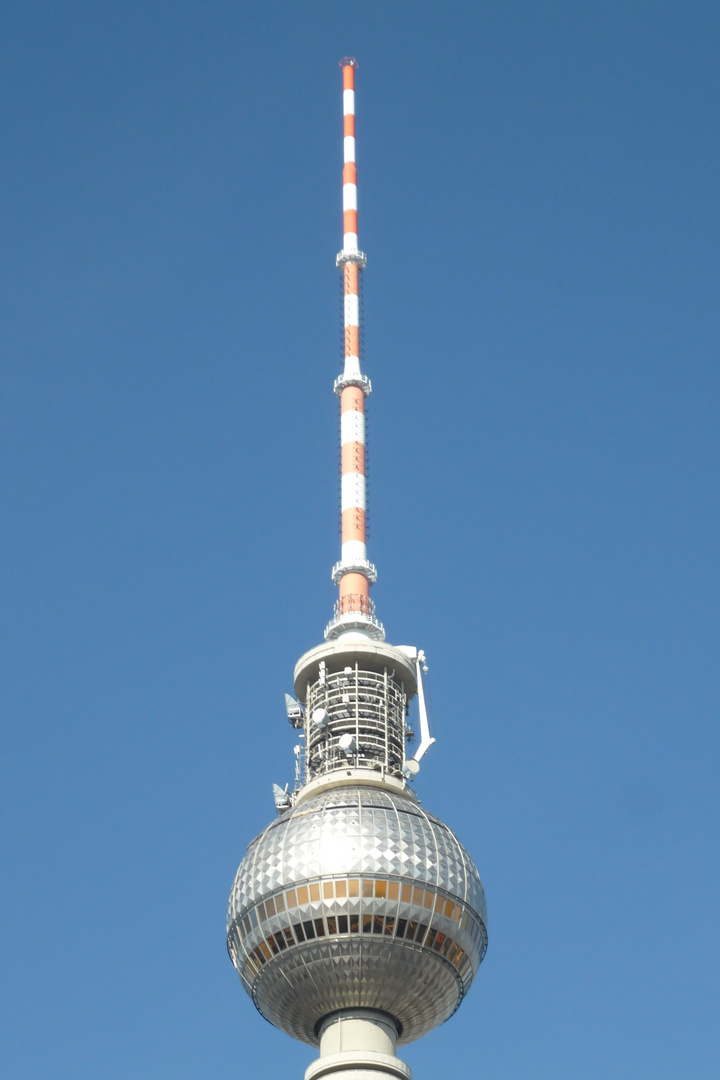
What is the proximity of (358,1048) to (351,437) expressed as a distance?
5132 cm

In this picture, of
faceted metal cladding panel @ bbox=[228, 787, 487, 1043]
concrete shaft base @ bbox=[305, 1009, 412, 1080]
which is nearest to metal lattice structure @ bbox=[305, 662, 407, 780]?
faceted metal cladding panel @ bbox=[228, 787, 487, 1043]

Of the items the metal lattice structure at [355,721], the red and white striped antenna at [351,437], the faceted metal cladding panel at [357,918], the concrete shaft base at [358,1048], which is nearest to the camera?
the concrete shaft base at [358,1048]

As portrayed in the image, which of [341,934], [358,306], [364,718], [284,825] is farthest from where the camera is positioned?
[358,306]

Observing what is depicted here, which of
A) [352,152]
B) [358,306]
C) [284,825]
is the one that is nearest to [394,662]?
[284,825]

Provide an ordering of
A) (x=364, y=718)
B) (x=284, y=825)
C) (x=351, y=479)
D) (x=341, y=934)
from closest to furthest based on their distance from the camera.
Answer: (x=341, y=934) < (x=284, y=825) < (x=364, y=718) < (x=351, y=479)

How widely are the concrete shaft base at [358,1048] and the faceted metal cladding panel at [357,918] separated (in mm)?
806

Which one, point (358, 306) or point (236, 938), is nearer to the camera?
point (236, 938)

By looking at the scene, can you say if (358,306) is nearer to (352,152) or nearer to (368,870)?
(352,152)

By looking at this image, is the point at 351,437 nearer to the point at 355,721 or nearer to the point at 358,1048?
the point at 355,721

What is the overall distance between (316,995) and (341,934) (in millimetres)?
4949

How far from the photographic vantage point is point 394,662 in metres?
122

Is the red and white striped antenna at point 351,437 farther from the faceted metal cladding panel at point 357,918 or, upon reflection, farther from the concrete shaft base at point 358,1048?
the concrete shaft base at point 358,1048

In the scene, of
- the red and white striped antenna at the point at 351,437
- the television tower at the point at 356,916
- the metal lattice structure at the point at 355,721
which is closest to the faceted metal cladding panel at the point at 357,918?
the television tower at the point at 356,916

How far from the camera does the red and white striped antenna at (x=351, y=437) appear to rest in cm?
12812
